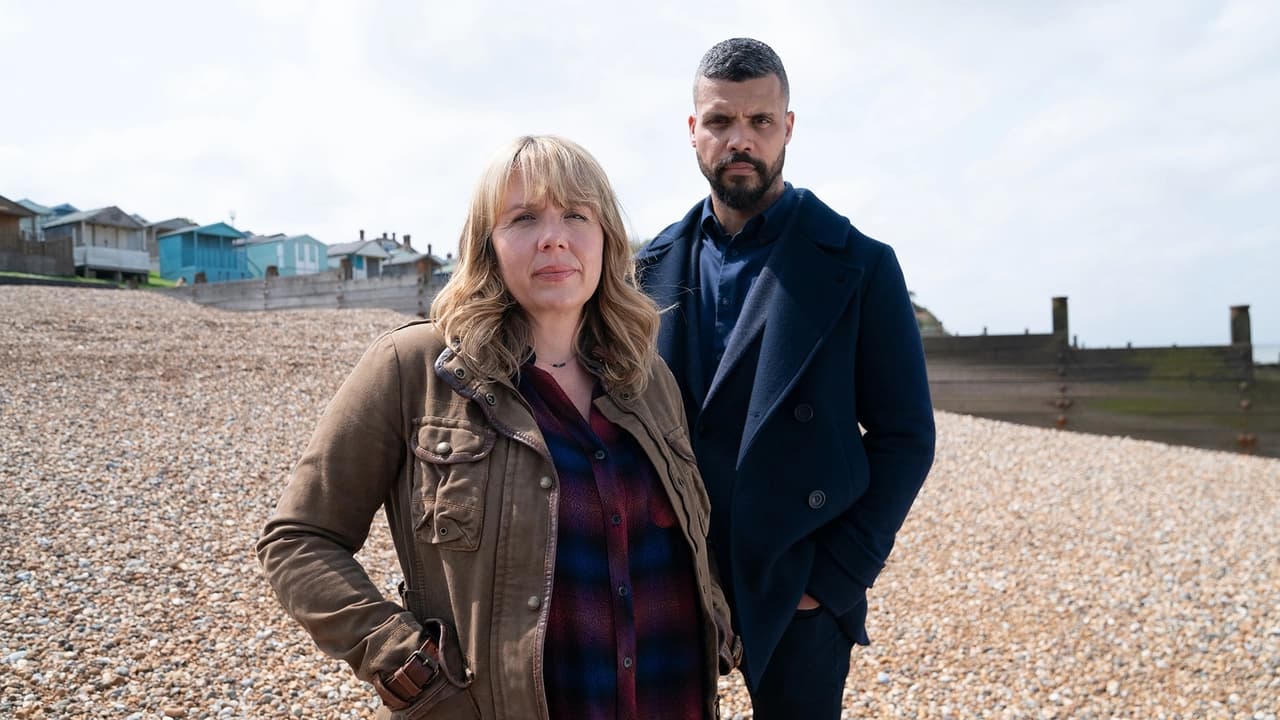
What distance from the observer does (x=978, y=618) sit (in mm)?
5441

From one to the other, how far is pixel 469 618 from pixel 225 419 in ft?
23.4

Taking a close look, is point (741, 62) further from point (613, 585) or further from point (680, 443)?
point (613, 585)

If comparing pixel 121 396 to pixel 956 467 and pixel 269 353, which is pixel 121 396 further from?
pixel 956 467

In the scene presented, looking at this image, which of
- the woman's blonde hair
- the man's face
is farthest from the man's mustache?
the woman's blonde hair

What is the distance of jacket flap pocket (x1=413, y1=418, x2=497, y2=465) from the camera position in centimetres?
166

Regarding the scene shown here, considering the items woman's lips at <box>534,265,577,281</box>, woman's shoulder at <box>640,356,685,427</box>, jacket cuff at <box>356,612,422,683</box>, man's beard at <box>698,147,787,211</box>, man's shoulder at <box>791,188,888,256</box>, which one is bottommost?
jacket cuff at <box>356,612,422,683</box>

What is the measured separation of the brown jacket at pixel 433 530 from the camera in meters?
1.62

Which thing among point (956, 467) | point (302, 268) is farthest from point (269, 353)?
point (302, 268)

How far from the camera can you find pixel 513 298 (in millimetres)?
1912

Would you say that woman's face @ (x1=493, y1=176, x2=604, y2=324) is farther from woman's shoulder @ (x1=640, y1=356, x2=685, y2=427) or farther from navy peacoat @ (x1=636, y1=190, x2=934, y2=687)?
navy peacoat @ (x1=636, y1=190, x2=934, y2=687)

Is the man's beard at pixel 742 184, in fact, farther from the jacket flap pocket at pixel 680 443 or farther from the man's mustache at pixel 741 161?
the jacket flap pocket at pixel 680 443

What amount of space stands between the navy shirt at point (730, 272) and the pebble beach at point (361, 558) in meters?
2.54

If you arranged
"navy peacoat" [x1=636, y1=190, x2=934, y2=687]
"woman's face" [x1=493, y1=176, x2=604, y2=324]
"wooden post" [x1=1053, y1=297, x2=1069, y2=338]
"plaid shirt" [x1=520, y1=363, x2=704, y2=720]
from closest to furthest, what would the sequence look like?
"plaid shirt" [x1=520, y1=363, x2=704, y2=720]
"woman's face" [x1=493, y1=176, x2=604, y2=324]
"navy peacoat" [x1=636, y1=190, x2=934, y2=687]
"wooden post" [x1=1053, y1=297, x2=1069, y2=338]

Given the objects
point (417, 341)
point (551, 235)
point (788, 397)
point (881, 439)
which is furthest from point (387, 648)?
point (881, 439)
